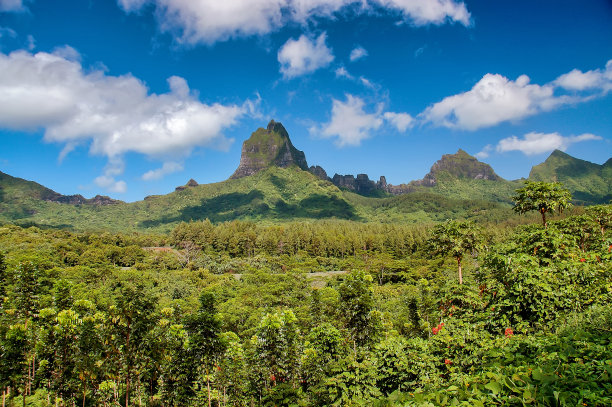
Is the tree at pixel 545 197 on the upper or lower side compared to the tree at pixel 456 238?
upper

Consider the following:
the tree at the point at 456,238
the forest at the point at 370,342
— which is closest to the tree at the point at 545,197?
the forest at the point at 370,342

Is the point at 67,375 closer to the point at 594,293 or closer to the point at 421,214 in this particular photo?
the point at 594,293

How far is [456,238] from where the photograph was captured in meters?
18.3

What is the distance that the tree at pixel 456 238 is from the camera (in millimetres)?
18266

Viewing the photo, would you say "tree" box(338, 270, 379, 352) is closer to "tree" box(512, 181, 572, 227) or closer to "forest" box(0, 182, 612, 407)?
"forest" box(0, 182, 612, 407)

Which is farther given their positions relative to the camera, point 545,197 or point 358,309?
point 545,197

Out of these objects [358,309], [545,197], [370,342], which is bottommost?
[370,342]

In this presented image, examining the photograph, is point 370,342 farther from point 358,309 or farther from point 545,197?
point 545,197

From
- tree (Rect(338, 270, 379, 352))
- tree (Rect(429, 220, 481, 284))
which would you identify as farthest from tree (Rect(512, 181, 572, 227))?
tree (Rect(338, 270, 379, 352))

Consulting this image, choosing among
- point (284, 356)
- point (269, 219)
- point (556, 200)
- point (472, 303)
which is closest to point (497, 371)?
point (472, 303)

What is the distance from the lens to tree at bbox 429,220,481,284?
18.3 m

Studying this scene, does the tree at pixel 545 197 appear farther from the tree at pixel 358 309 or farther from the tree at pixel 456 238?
the tree at pixel 358 309

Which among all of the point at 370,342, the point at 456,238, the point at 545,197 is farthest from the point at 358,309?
the point at 545,197

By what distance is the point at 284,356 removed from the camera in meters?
14.7
